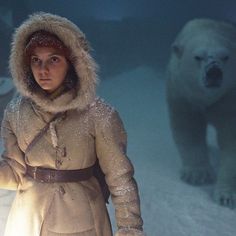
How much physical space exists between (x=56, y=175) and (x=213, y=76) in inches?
89.6

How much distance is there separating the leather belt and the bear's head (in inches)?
86.5

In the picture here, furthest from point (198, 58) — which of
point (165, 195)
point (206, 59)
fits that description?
point (165, 195)

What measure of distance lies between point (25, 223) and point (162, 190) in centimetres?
230

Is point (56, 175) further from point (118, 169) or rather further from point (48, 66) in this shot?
point (48, 66)

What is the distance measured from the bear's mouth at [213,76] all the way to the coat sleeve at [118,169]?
2.13 m

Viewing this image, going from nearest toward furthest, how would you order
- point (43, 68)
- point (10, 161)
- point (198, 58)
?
point (43, 68)
point (10, 161)
point (198, 58)

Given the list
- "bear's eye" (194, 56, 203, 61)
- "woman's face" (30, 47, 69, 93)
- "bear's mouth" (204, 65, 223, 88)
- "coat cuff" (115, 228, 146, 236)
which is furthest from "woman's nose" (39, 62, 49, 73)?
"bear's eye" (194, 56, 203, 61)

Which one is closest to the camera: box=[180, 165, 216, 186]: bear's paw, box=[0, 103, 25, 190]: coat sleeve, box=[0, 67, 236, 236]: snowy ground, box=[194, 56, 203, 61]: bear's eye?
box=[0, 103, 25, 190]: coat sleeve

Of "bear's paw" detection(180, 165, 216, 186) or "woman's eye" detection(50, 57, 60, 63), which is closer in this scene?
"woman's eye" detection(50, 57, 60, 63)

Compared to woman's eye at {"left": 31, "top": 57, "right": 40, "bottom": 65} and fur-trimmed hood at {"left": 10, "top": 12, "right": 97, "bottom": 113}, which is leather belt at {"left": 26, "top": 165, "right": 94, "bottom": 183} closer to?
fur-trimmed hood at {"left": 10, "top": 12, "right": 97, "bottom": 113}

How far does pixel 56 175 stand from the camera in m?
1.46

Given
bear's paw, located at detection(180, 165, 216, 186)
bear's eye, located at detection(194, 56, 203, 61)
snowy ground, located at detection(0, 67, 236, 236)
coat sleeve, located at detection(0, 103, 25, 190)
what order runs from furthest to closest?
bear's paw, located at detection(180, 165, 216, 186) < bear's eye, located at detection(194, 56, 203, 61) < snowy ground, located at detection(0, 67, 236, 236) < coat sleeve, located at detection(0, 103, 25, 190)

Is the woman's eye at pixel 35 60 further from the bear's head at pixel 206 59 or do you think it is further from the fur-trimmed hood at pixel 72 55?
the bear's head at pixel 206 59

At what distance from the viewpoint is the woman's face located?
1425 millimetres
